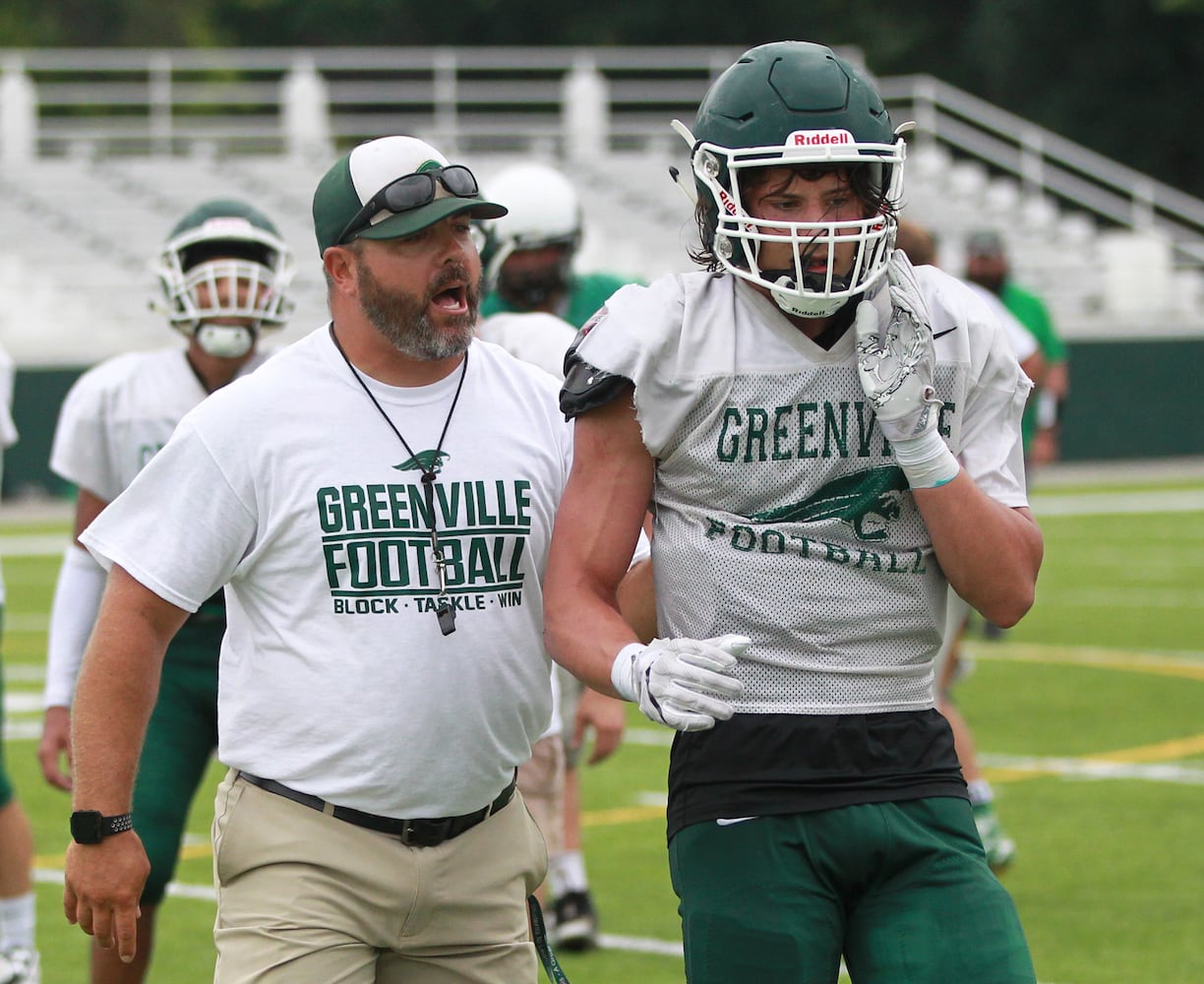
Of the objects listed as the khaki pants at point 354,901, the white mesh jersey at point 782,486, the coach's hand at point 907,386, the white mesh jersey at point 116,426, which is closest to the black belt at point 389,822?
the khaki pants at point 354,901

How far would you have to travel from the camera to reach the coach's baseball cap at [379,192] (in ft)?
12.1

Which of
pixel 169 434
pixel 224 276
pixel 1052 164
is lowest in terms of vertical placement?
pixel 169 434

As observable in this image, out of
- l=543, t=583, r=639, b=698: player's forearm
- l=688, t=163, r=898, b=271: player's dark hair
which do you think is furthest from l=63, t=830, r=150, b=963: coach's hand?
l=688, t=163, r=898, b=271: player's dark hair

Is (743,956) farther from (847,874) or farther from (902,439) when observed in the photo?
(902,439)

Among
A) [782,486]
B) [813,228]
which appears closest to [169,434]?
[782,486]

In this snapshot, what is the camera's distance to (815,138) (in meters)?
3.27

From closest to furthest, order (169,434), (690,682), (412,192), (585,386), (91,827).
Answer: (690,682) → (585,386) → (91,827) → (412,192) → (169,434)

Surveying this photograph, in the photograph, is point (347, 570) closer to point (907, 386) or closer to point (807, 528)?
point (807, 528)

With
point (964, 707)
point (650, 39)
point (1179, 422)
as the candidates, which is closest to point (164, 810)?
point (964, 707)

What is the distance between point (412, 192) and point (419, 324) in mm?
223

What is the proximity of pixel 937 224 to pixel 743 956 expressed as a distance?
2726 cm

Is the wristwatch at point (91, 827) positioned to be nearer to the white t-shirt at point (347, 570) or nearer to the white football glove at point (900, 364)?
the white t-shirt at point (347, 570)

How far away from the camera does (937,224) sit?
29797 mm

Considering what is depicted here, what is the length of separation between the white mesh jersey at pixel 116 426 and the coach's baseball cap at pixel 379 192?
1708 millimetres
